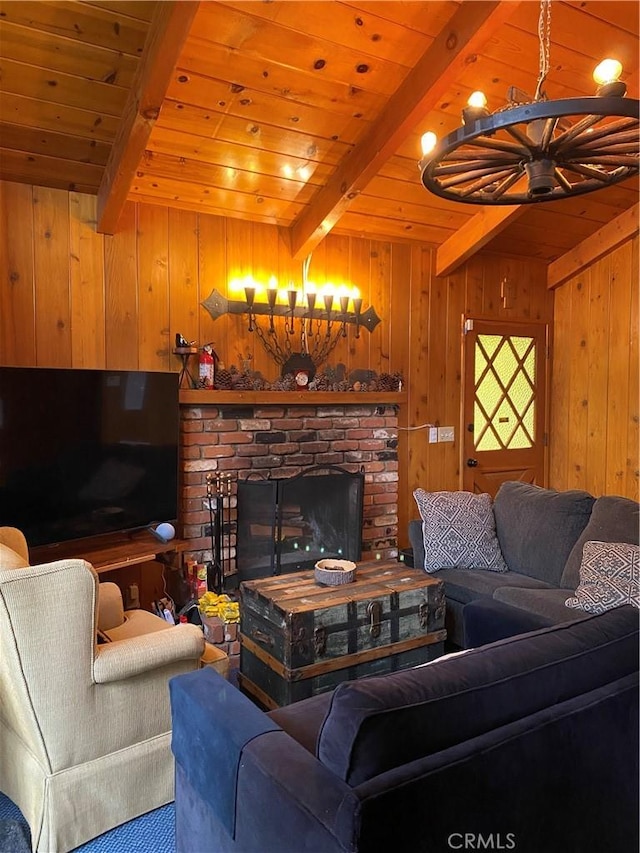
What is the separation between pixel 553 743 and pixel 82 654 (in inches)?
A: 54.0

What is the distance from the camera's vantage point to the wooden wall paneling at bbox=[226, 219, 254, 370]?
395 centimetres

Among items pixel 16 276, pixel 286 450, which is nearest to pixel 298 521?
pixel 286 450

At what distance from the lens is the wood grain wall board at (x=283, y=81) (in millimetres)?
2691

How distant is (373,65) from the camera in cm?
291

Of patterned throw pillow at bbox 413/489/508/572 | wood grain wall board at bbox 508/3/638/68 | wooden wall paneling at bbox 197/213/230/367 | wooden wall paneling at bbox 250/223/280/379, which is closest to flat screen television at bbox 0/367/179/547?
wooden wall paneling at bbox 197/213/230/367

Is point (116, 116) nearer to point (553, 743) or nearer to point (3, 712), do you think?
point (3, 712)

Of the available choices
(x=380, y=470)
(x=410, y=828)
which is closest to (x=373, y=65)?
(x=380, y=470)

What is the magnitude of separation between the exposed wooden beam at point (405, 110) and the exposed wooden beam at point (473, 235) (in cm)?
119

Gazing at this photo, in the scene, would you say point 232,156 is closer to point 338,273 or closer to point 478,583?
point 338,273

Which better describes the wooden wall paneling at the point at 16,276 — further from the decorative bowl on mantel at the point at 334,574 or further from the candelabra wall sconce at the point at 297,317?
the decorative bowl on mantel at the point at 334,574

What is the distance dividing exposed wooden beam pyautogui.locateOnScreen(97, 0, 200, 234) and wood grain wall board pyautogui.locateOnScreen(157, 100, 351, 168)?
27 centimetres

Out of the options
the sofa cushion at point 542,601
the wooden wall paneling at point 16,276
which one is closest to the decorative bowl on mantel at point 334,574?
the sofa cushion at point 542,601

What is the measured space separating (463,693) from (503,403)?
4.24m

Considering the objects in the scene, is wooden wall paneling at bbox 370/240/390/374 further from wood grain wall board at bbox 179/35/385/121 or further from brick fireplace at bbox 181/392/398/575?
wood grain wall board at bbox 179/35/385/121
